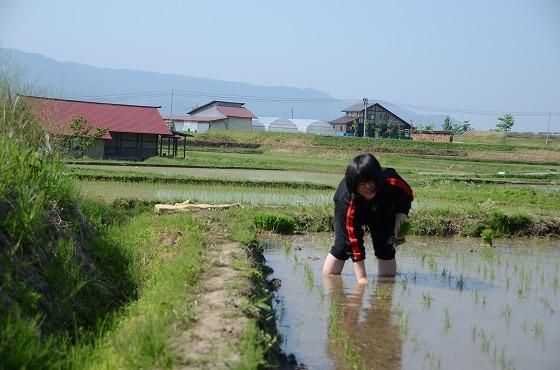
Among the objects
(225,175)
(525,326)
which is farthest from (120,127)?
(525,326)

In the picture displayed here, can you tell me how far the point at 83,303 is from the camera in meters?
4.43

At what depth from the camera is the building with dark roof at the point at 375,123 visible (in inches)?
2606

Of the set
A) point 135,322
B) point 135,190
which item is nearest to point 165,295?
point 135,322

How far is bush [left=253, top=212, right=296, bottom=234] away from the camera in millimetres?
9648

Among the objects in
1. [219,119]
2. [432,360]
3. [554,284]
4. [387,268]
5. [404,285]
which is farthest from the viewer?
[219,119]

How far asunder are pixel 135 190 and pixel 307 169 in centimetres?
1275

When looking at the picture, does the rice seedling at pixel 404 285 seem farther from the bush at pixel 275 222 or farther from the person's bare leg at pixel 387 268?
the bush at pixel 275 222

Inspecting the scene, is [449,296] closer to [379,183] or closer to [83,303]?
[379,183]

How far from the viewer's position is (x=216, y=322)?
369 cm

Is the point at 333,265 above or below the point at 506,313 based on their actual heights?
above

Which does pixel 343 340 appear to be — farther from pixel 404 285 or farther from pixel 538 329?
pixel 404 285

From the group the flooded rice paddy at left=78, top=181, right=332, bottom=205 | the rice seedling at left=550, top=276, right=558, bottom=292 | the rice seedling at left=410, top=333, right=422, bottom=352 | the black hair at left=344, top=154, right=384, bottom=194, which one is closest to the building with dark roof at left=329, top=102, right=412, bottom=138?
the flooded rice paddy at left=78, top=181, right=332, bottom=205

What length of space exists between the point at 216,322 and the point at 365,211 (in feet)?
8.03

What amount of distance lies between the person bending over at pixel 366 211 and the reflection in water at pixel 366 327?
0.86ft
